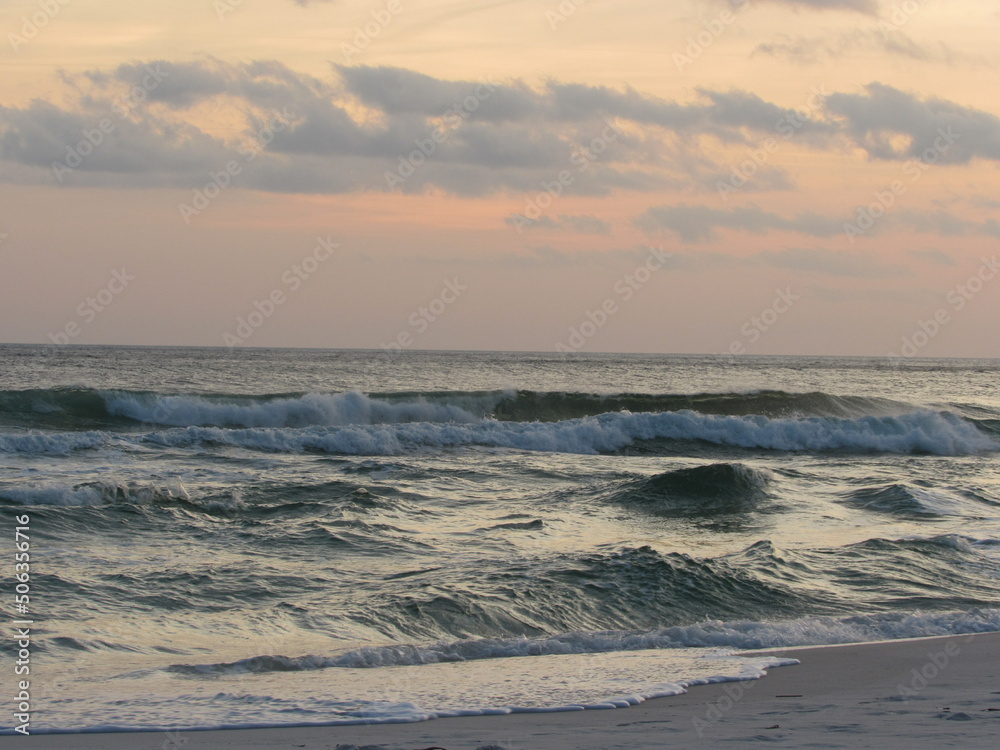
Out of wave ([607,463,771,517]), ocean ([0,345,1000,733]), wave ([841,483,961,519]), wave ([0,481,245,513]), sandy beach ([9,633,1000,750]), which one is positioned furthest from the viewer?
wave ([607,463,771,517])

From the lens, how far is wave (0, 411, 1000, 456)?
19.3 metres

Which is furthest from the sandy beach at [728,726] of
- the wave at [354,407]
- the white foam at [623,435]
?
the wave at [354,407]

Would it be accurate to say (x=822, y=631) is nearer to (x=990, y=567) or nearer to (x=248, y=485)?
(x=990, y=567)

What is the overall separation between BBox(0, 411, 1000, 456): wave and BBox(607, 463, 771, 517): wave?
7629 mm

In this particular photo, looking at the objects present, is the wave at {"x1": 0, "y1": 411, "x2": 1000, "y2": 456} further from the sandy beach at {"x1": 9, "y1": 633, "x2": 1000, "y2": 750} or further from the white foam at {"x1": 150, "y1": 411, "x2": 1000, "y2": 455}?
the sandy beach at {"x1": 9, "y1": 633, "x2": 1000, "y2": 750}

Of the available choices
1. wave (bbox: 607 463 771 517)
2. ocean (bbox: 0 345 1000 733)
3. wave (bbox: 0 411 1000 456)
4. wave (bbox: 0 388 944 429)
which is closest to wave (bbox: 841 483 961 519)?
ocean (bbox: 0 345 1000 733)

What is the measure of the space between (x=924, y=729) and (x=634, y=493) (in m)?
9.59

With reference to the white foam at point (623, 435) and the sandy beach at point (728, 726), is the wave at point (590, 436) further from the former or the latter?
the sandy beach at point (728, 726)

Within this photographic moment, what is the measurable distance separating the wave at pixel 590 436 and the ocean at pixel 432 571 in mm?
180

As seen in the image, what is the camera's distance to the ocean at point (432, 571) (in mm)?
5883

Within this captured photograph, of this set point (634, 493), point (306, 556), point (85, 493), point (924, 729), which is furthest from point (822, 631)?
point (85, 493)

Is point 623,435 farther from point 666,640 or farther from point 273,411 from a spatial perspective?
point 666,640

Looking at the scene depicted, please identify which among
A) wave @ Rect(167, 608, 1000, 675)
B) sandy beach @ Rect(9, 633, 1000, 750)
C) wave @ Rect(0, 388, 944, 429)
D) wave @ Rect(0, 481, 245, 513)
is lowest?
wave @ Rect(0, 388, 944, 429)

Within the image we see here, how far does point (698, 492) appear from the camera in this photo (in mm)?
14500
